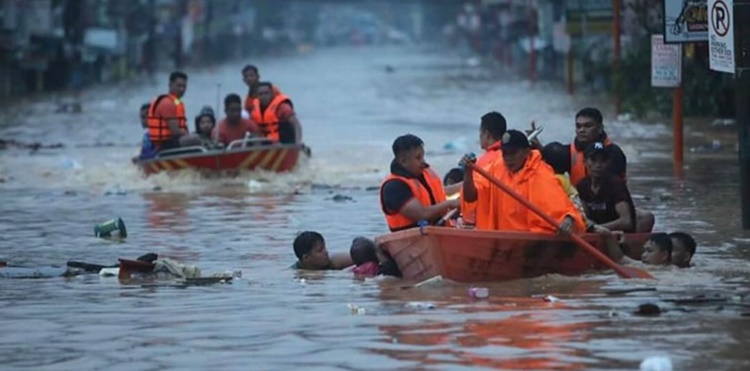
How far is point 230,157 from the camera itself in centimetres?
2569

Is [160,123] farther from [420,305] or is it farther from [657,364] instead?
[657,364]

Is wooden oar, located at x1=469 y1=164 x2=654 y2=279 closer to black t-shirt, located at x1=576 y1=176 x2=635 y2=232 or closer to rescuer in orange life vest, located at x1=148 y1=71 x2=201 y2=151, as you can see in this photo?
black t-shirt, located at x1=576 y1=176 x2=635 y2=232

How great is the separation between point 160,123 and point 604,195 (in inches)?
463

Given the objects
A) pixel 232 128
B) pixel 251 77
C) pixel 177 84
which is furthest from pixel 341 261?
pixel 251 77

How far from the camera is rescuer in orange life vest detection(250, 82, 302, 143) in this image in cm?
2648

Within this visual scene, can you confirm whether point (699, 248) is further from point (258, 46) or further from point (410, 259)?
point (258, 46)

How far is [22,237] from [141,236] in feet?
3.76

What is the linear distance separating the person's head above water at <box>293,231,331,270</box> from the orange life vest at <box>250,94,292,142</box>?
35.4 feet

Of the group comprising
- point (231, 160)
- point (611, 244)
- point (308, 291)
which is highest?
point (231, 160)

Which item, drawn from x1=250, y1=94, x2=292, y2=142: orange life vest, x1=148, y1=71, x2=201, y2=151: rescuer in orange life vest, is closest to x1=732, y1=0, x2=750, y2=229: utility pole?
x1=148, y1=71, x2=201, y2=151: rescuer in orange life vest

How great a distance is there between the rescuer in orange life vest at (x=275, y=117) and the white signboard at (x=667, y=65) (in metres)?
4.78

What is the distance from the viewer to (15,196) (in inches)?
990

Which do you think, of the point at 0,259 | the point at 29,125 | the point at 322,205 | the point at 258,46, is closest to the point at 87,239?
the point at 0,259

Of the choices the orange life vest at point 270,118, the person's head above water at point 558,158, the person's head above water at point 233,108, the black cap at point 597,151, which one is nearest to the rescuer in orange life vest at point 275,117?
the orange life vest at point 270,118
